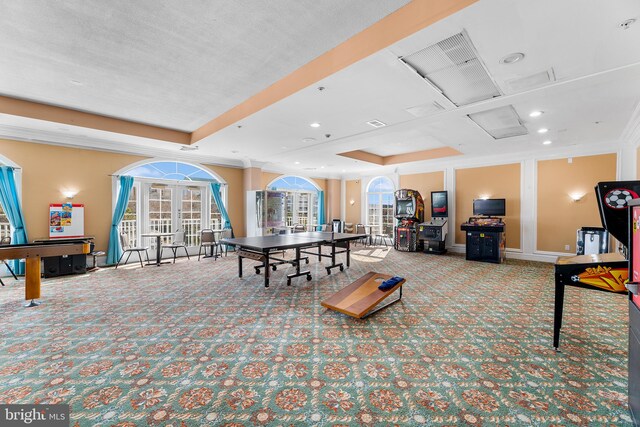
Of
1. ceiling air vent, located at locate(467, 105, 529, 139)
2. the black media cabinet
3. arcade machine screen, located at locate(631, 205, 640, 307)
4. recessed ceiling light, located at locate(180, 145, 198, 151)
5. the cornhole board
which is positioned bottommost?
the cornhole board

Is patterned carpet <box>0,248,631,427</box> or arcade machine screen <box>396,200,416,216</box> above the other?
arcade machine screen <box>396,200,416,216</box>

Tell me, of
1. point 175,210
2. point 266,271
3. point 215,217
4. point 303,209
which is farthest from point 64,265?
point 303,209

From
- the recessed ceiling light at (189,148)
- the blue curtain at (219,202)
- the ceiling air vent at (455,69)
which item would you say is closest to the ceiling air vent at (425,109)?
the ceiling air vent at (455,69)

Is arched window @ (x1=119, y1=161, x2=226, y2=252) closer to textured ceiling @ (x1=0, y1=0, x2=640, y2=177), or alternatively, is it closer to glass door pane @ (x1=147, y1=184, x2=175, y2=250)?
glass door pane @ (x1=147, y1=184, x2=175, y2=250)

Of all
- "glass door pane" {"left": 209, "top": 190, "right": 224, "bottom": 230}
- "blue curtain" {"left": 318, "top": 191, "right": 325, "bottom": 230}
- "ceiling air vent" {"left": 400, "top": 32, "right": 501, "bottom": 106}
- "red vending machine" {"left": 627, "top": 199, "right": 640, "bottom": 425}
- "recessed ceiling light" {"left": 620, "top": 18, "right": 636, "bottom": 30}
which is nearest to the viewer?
"red vending machine" {"left": 627, "top": 199, "right": 640, "bottom": 425}

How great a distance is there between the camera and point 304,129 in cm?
543

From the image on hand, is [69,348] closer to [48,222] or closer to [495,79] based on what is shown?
[48,222]

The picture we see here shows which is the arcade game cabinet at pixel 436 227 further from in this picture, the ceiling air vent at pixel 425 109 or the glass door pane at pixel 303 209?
the glass door pane at pixel 303 209

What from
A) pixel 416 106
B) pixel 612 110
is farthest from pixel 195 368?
pixel 612 110

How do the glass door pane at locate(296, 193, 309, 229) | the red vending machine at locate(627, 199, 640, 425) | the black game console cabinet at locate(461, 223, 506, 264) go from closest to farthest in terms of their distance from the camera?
1. the red vending machine at locate(627, 199, 640, 425)
2. the black game console cabinet at locate(461, 223, 506, 264)
3. the glass door pane at locate(296, 193, 309, 229)

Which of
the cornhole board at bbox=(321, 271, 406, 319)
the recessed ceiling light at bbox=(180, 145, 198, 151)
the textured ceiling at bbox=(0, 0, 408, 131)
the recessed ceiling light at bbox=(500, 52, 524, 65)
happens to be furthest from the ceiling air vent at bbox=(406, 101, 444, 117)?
the recessed ceiling light at bbox=(180, 145, 198, 151)

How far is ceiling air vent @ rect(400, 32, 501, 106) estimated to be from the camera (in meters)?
2.71

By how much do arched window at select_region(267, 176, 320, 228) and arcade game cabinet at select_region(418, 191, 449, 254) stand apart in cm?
470

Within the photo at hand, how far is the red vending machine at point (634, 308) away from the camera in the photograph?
159 centimetres
